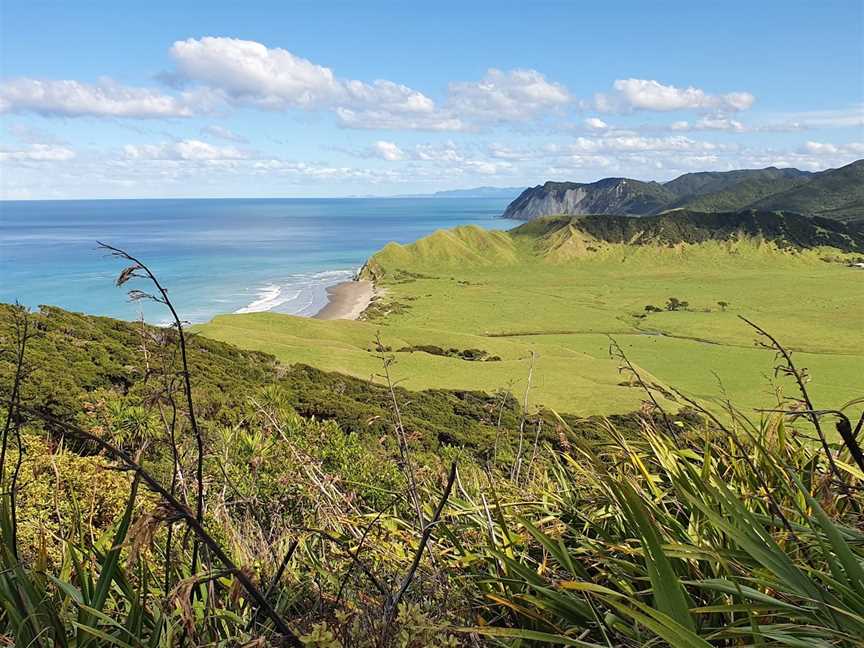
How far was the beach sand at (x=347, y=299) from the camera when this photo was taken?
218 feet

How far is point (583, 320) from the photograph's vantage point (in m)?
66.8

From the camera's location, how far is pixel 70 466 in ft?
15.3

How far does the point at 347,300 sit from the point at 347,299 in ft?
2.33

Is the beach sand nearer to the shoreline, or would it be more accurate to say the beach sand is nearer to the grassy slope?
the shoreline

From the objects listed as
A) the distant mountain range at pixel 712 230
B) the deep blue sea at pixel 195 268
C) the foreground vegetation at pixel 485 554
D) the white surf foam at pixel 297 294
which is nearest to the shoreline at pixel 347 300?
the white surf foam at pixel 297 294

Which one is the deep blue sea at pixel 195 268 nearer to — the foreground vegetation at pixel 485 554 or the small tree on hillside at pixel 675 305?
the foreground vegetation at pixel 485 554

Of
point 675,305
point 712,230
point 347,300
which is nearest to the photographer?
point 675,305

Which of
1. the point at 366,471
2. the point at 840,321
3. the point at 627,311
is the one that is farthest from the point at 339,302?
the point at 366,471

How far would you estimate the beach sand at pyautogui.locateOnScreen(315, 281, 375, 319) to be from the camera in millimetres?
66500

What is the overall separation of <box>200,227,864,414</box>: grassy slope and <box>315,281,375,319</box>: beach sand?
2992mm

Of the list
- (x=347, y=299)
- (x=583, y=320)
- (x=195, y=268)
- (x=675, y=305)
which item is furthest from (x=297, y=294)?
(x=675, y=305)

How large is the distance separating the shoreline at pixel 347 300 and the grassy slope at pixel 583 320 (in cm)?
293

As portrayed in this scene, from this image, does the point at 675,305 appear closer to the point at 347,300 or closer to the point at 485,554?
the point at 347,300

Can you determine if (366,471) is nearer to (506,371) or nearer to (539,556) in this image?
(539,556)
